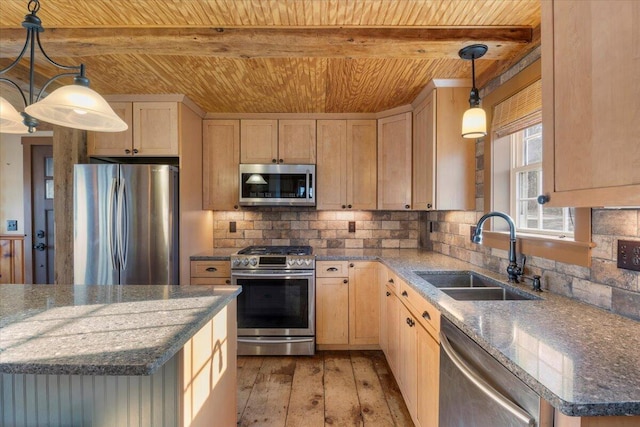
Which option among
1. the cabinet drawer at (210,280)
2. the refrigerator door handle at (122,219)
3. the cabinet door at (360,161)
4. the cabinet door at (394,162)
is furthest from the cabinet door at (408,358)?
the refrigerator door handle at (122,219)

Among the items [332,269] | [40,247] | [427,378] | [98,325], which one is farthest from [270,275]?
[40,247]

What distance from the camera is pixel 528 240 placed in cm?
166

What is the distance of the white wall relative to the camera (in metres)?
3.57

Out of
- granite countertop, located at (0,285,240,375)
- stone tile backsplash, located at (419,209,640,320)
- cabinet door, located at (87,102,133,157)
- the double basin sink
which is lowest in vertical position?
the double basin sink

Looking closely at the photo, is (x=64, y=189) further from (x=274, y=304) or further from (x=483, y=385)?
(x=483, y=385)

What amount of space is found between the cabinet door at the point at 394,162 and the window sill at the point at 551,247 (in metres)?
0.99

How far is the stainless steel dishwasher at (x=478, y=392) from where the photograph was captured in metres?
0.79

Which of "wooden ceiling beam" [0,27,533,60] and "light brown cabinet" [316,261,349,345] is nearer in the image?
"wooden ceiling beam" [0,27,533,60]

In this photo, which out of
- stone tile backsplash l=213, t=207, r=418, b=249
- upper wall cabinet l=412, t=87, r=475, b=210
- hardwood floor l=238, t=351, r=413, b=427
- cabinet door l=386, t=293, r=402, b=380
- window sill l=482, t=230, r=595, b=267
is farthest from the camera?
stone tile backsplash l=213, t=207, r=418, b=249

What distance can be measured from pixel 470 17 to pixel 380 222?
2.04m

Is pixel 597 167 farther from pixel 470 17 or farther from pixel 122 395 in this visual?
pixel 122 395

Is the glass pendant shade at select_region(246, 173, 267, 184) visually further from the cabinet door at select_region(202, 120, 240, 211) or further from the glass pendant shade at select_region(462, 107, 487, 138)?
the glass pendant shade at select_region(462, 107, 487, 138)

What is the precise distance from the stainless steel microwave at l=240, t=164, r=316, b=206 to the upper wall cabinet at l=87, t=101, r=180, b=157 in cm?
70

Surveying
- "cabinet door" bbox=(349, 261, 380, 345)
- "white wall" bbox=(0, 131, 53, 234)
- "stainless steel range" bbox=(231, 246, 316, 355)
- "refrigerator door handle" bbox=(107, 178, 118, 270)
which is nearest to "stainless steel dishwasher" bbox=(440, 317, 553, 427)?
"cabinet door" bbox=(349, 261, 380, 345)
